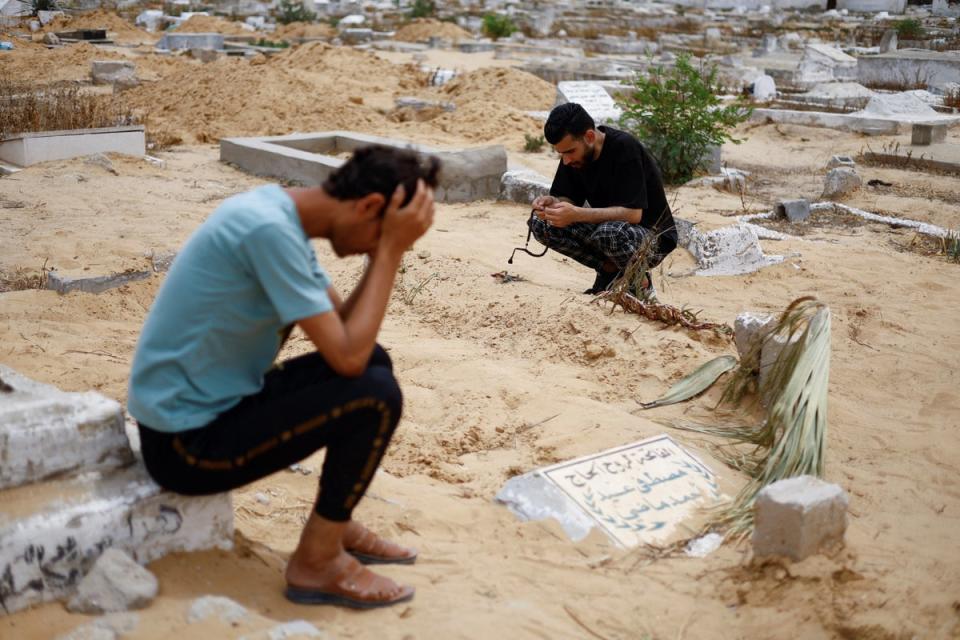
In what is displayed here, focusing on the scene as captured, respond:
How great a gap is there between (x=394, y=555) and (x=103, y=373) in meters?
2.26

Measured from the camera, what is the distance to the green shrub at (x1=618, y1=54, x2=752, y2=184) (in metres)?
9.49

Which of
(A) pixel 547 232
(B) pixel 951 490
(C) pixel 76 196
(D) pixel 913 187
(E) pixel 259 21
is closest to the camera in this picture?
(B) pixel 951 490

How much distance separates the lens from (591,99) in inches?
512

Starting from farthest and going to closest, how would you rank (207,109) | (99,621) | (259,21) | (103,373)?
(259,21) < (207,109) < (103,373) < (99,621)

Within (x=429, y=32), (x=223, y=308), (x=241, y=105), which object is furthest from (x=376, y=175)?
(x=429, y=32)

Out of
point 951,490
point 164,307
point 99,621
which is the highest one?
point 164,307

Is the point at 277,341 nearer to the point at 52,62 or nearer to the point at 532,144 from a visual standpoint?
the point at 532,144

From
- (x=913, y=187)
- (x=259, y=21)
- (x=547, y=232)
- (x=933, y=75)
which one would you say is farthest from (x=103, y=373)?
(x=259, y=21)

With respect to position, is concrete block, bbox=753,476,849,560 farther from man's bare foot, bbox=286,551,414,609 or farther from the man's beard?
the man's beard

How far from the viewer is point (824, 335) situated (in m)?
3.98

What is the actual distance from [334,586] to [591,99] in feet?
36.5

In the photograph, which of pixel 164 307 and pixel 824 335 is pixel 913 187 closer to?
pixel 824 335

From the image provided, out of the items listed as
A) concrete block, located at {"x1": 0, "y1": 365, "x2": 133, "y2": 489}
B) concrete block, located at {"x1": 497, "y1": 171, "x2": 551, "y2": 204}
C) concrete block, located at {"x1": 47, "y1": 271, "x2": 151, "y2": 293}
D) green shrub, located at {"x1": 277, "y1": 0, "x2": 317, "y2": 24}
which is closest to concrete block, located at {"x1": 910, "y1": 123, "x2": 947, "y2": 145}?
concrete block, located at {"x1": 497, "y1": 171, "x2": 551, "y2": 204}

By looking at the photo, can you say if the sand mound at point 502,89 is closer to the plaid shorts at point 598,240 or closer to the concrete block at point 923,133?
the concrete block at point 923,133
